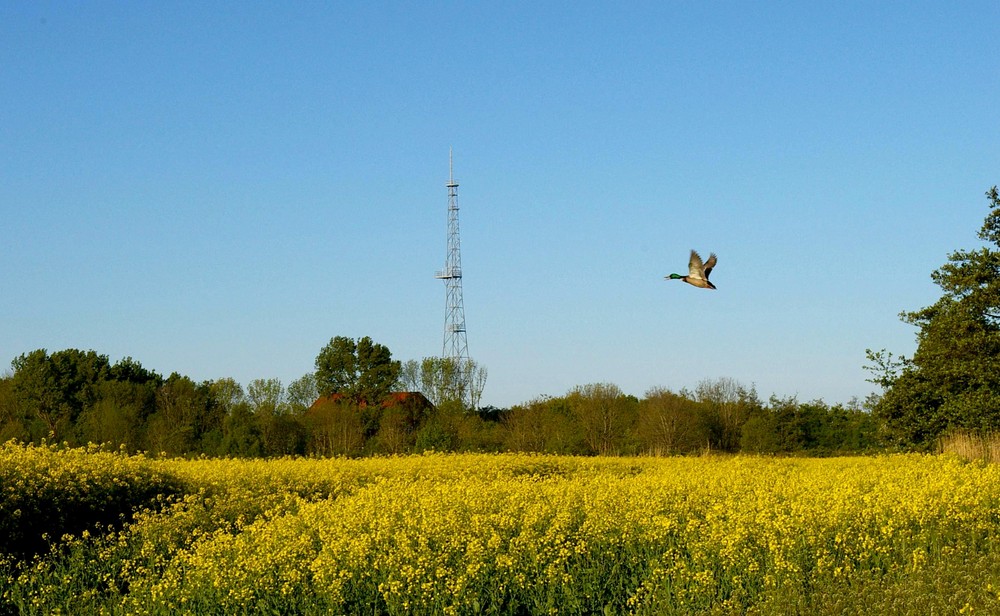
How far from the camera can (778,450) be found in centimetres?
4531

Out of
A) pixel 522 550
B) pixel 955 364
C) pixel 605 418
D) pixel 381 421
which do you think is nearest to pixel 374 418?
pixel 381 421

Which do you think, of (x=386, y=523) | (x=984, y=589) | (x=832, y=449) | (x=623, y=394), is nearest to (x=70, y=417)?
(x=623, y=394)

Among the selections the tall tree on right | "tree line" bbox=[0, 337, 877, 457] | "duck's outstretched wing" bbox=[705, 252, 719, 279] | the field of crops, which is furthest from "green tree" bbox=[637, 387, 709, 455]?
"duck's outstretched wing" bbox=[705, 252, 719, 279]

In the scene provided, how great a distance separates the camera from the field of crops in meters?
8.95

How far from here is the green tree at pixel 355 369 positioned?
5353 cm

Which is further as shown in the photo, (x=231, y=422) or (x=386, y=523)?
(x=231, y=422)

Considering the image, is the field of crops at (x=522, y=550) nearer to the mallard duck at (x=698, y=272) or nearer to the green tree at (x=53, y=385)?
the mallard duck at (x=698, y=272)

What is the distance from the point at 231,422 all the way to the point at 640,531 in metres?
33.7

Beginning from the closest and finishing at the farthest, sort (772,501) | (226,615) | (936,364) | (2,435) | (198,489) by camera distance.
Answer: (226,615) < (772,501) < (198,489) < (936,364) < (2,435)

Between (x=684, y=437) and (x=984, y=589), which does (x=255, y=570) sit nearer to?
(x=984, y=589)

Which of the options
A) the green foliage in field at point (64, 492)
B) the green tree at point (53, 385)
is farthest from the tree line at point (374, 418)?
the green foliage in field at point (64, 492)

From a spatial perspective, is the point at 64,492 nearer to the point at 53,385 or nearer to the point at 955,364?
the point at 955,364

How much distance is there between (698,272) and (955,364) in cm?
2195

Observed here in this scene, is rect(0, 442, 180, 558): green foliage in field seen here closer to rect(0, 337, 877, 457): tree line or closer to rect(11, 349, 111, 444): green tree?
rect(0, 337, 877, 457): tree line
